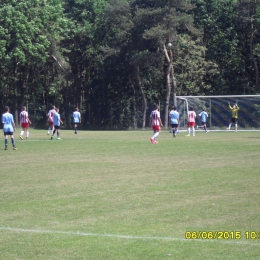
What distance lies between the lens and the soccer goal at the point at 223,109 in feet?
144

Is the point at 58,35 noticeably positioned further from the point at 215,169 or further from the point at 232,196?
the point at 232,196

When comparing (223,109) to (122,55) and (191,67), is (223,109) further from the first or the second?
(122,55)

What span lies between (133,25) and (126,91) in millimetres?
9056

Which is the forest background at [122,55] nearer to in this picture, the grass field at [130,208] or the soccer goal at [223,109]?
the soccer goal at [223,109]

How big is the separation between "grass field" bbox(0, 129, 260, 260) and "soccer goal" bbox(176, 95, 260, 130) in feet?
79.1

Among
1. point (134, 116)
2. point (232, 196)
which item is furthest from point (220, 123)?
point (232, 196)

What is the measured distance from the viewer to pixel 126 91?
2457 inches
